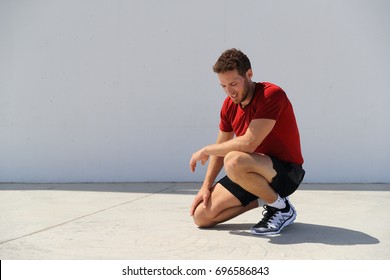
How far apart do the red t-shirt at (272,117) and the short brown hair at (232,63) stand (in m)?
0.17

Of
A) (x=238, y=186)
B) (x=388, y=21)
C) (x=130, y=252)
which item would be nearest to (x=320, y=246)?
(x=238, y=186)

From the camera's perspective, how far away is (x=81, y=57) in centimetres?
589

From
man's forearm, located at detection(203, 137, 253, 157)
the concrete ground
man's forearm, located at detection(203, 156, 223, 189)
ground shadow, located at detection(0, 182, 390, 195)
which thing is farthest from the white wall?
man's forearm, located at detection(203, 137, 253, 157)

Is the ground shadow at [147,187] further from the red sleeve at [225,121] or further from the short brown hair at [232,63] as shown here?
the short brown hair at [232,63]

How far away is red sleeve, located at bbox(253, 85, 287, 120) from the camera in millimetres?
2988

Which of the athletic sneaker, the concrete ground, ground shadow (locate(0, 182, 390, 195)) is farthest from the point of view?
ground shadow (locate(0, 182, 390, 195))

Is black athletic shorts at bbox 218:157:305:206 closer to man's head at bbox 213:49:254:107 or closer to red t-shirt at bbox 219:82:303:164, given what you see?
red t-shirt at bbox 219:82:303:164

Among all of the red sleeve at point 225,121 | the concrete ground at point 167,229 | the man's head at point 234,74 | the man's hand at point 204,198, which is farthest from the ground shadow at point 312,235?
the man's head at point 234,74

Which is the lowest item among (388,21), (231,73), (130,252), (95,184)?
(95,184)

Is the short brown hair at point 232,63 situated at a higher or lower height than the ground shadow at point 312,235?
higher

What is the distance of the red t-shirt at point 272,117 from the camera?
9.89 feet

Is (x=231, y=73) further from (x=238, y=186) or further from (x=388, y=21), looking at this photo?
(x=388, y=21)

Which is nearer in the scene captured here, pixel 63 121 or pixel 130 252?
pixel 130 252
